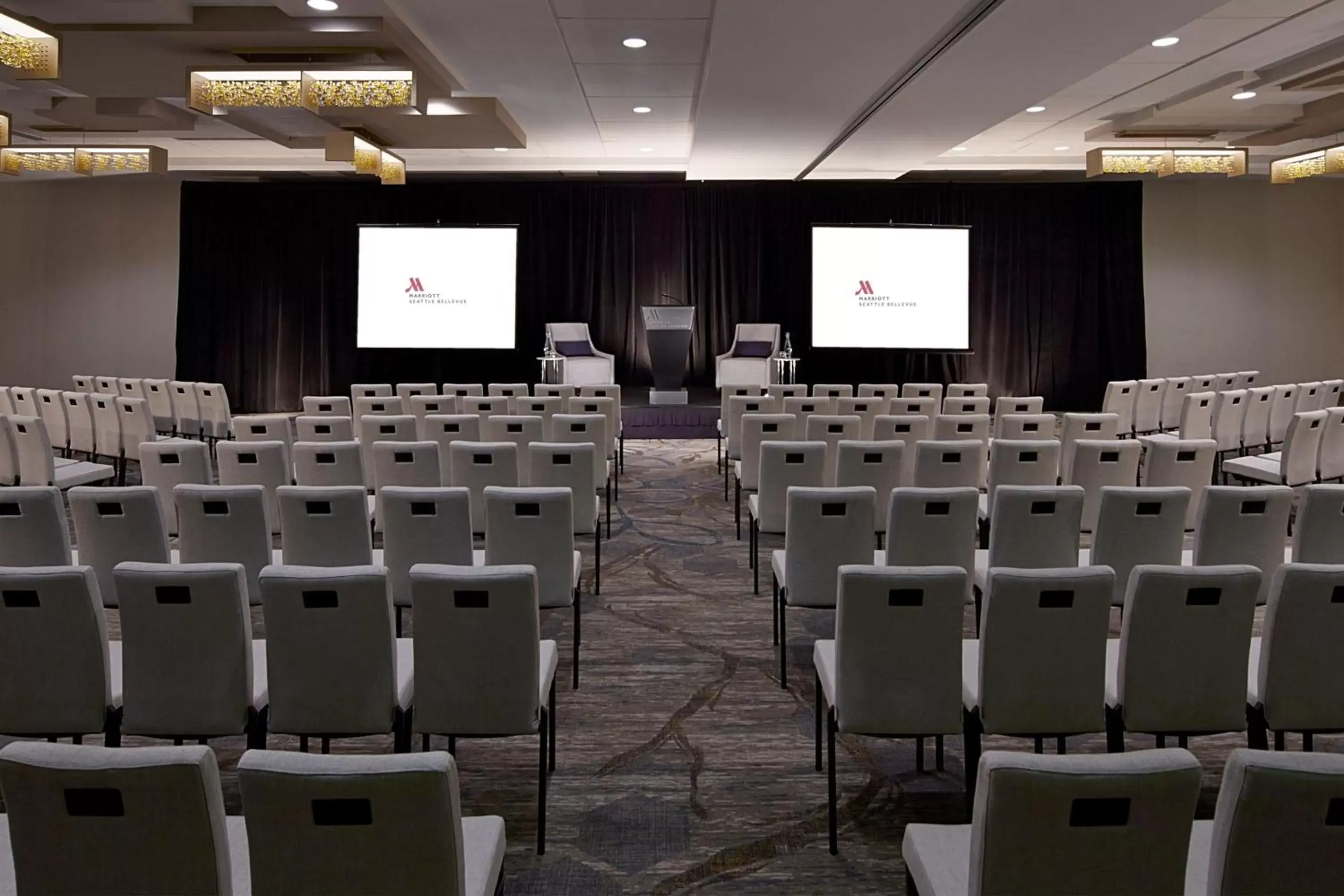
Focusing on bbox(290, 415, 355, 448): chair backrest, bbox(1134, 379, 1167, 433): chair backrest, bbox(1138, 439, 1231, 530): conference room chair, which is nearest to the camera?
bbox(1138, 439, 1231, 530): conference room chair

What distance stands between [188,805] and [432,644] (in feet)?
4.05

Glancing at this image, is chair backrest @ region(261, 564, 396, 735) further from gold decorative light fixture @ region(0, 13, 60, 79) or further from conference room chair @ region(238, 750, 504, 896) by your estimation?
gold decorative light fixture @ region(0, 13, 60, 79)

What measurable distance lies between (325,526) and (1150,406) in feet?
28.2

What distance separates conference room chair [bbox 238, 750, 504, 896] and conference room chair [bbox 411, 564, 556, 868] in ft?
3.68

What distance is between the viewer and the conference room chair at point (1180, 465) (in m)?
5.78

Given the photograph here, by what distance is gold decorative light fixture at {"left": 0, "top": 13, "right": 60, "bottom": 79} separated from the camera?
231 inches

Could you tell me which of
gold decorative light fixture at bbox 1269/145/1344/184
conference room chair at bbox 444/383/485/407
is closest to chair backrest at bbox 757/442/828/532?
conference room chair at bbox 444/383/485/407

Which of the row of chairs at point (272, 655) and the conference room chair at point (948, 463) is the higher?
the conference room chair at point (948, 463)

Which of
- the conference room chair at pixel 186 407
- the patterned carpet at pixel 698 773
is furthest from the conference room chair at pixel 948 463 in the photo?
the conference room chair at pixel 186 407

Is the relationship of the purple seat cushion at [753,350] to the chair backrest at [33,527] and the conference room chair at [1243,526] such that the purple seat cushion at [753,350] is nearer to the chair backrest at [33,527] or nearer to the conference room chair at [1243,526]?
the conference room chair at [1243,526]

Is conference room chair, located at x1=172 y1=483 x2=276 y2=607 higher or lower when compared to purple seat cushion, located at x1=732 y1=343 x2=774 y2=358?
lower

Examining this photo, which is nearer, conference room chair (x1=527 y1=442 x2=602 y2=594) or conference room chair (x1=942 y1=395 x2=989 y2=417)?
conference room chair (x1=527 y1=442 x2=602 y2=594)

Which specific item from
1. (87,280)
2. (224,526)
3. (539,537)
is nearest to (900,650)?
(539,537)

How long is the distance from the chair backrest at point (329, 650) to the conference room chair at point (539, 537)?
4.02ft
